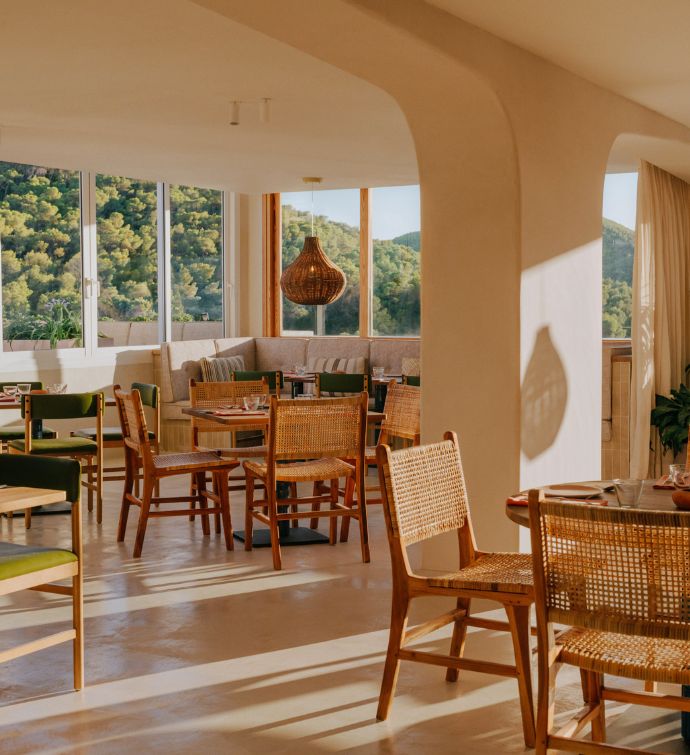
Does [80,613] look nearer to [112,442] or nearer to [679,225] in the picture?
[112,442]

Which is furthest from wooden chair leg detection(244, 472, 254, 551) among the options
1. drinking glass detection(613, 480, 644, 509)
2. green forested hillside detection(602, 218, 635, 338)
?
green forested hillside detection(602, 218, 635, 338)

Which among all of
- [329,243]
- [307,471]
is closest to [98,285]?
[329,243]

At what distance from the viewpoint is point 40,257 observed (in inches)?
362

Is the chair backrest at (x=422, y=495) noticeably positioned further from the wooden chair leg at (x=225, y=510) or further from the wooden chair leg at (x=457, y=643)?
the wooden chair leg at (x=225, y=510)

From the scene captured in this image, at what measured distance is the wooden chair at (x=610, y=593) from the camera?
2424 mm

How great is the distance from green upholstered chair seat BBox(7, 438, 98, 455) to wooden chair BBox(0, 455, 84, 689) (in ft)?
9.71

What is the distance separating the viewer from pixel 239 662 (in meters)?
3.93

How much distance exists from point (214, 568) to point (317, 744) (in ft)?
7.70

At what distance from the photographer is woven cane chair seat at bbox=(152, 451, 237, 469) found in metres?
5.83

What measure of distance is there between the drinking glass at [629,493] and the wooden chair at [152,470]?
10.4ft

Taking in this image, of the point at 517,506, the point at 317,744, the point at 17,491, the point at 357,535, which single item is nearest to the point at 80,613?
the point at 17,491

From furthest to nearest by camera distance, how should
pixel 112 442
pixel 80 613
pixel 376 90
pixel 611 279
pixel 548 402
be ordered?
pixel 611 279 → pixel 112 442 → pixel 376 90 → pixel 548 402 → pixel 80 613

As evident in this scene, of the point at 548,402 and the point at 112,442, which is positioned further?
the point at 112,442

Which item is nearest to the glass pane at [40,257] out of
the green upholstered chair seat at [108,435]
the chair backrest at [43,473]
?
the green upholstered chair seat at [108,435]
